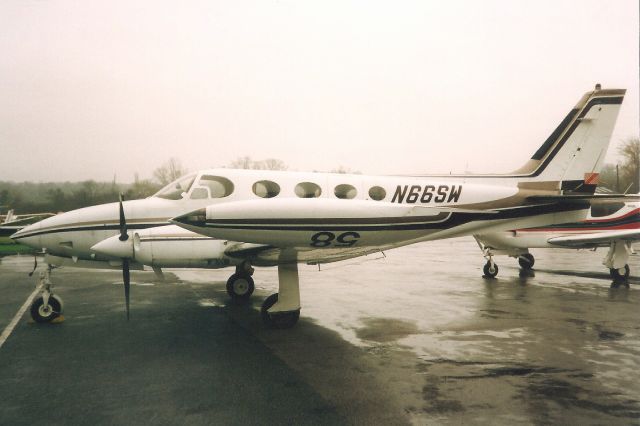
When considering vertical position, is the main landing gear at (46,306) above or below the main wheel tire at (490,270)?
above

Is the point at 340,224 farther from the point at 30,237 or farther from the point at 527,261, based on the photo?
the point at 527,261

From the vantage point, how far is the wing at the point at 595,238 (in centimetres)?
1414

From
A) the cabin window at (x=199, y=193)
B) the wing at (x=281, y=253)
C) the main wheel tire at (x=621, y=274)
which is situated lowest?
the main wheel tire at (x=621, y=274)

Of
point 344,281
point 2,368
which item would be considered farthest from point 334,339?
point 344,281

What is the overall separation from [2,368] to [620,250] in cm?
1673

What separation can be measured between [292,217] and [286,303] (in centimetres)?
274

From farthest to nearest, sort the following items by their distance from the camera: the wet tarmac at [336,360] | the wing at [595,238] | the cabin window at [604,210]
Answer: the cabin window at [604,210] < the wing at [595,238] < the wet tarmac at [336,360]

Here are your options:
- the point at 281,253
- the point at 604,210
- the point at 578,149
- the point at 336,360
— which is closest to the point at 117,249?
the point at 281,253

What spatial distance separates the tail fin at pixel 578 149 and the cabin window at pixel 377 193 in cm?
444

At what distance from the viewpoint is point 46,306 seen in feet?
30.4

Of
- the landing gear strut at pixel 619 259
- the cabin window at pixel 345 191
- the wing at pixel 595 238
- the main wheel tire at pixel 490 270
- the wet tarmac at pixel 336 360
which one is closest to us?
the wet tarmac at pixel 336 360

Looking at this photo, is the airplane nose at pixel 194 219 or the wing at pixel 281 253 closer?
the airplane nose at pixel 194 219

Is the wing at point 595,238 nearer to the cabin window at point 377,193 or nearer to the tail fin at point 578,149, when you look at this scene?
the tail fin at point 578,149

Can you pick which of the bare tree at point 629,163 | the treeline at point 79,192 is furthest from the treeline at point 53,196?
the bare tree at point 629,163
